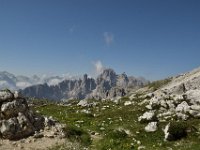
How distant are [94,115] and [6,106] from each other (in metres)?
17.3

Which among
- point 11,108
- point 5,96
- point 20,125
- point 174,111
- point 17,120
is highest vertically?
point 5,96

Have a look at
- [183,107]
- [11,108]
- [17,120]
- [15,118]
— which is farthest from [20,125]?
[183,107]

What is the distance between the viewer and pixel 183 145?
34125mm

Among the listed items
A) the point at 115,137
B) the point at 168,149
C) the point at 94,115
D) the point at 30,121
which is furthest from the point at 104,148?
the point at 94,115

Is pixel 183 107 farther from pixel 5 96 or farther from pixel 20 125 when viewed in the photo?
pixel 5 96

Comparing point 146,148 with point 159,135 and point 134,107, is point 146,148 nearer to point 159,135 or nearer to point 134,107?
point 159,135

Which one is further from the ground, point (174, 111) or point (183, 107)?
point (183, 107)

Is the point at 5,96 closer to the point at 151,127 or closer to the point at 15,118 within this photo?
the point at 15,118

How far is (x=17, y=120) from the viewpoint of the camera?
35312 millimetres

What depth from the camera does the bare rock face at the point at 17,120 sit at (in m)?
34.2

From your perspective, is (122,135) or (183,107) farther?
(183,107)

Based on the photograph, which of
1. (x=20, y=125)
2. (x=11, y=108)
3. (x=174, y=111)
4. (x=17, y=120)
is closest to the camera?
(x=20, y=125)

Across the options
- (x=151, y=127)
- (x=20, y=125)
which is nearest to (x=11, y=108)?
(x=20, y=125)

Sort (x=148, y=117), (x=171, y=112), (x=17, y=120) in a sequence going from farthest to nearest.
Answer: (x=171, y=112) < (x=148, y=117) < (x=17, y=120)
